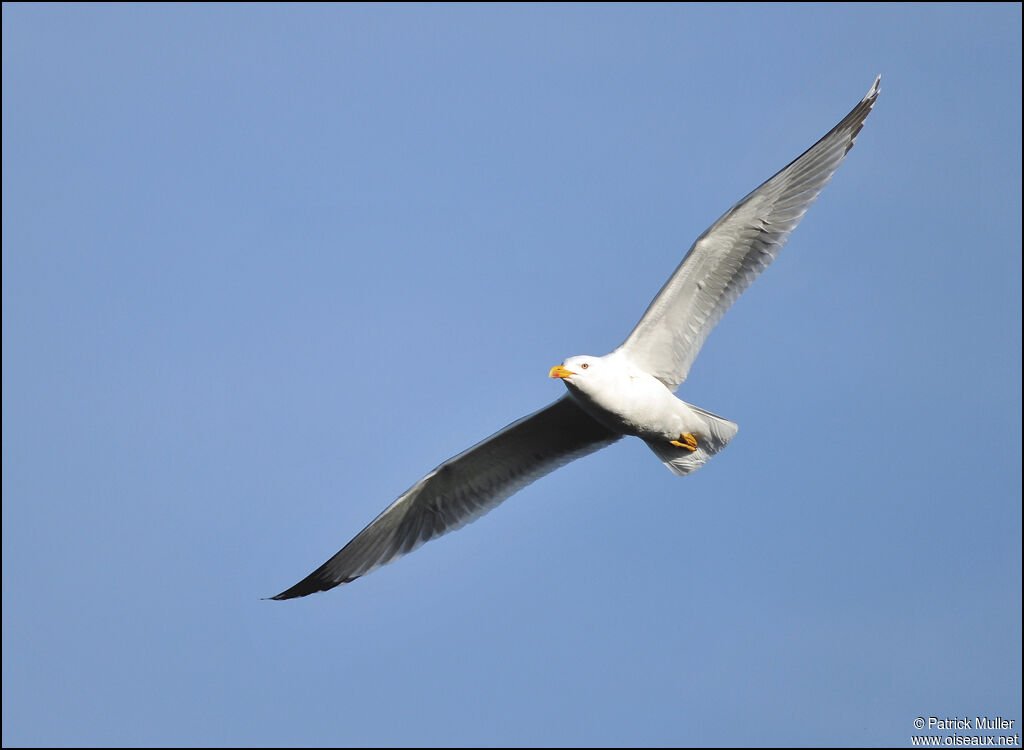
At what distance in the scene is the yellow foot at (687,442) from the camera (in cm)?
1311

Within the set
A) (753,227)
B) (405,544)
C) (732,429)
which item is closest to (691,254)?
(753,227)

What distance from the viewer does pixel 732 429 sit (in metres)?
13.1

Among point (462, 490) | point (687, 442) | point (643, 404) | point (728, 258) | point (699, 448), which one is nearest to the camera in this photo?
point (643, 404)

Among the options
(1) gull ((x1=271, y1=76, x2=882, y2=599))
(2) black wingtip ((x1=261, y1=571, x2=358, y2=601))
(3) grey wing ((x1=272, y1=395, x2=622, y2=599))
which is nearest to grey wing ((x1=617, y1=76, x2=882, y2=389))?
(1) gull ((x1=271, y1=76, x2=882, y2=599))

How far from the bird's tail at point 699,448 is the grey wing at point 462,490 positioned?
53 centimetres

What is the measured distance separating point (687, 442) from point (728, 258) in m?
1.68

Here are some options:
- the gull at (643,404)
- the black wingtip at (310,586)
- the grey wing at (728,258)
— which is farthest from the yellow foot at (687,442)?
the black wingtip at (310,586)

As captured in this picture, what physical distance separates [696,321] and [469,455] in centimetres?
238

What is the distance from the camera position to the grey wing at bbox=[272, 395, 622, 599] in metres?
13.5

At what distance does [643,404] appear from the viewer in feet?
41.4

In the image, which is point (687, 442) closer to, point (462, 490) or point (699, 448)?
point (699, 448)

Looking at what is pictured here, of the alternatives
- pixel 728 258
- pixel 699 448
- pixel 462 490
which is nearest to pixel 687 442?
pixel 699 448

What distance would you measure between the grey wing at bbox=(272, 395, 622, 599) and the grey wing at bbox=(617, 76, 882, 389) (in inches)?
→ 36.7

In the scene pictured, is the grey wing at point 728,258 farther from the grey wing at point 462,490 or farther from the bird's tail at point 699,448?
the grey wing at point 462,490
